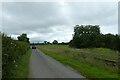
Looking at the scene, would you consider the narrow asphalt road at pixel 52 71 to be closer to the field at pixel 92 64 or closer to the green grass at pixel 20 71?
the green grass at pixel 20 71

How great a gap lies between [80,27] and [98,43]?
101 ft

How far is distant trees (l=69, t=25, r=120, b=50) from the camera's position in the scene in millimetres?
98756

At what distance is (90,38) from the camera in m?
122

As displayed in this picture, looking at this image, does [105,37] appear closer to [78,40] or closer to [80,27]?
[78,40]

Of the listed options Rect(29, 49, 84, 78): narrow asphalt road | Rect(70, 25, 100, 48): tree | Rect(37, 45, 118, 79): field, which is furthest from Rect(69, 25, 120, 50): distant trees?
Rect(29, 49, 84, 78): narrow asphalt road

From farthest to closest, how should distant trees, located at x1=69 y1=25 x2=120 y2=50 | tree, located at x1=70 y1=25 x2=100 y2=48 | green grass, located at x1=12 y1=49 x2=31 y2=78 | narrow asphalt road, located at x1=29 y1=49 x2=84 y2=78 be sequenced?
tree, located at x1=70 y1=25 x2=100 y2=48 → distant trees, located at x1=69 y1=25 x2=120 y2=50 → narrow asphalt road, located at x1=29 y1=49 x2=84 y2=78 → green grass, located at x1=12 y1=49 x2=31 y2=78

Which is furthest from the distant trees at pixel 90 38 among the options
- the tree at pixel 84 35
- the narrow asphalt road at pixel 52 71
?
the narrow asphalt road at pixel 52 71

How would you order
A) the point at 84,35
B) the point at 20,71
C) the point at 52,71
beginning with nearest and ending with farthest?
1. the point at 20,71
2. the point at 52,71
3. the point at 84,35

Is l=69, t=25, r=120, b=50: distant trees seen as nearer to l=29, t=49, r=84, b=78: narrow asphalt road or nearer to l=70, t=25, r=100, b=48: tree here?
l=70, t=25, r=100, b=48: tree

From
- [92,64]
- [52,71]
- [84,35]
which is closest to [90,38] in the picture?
[84,35]

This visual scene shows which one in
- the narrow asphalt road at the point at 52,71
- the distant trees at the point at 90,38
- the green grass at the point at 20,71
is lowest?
the narrow asphalt road at the point at 52,71

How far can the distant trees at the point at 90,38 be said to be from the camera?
9876cm

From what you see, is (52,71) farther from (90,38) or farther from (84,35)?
(84,35)

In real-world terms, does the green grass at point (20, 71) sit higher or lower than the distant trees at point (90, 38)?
lower
